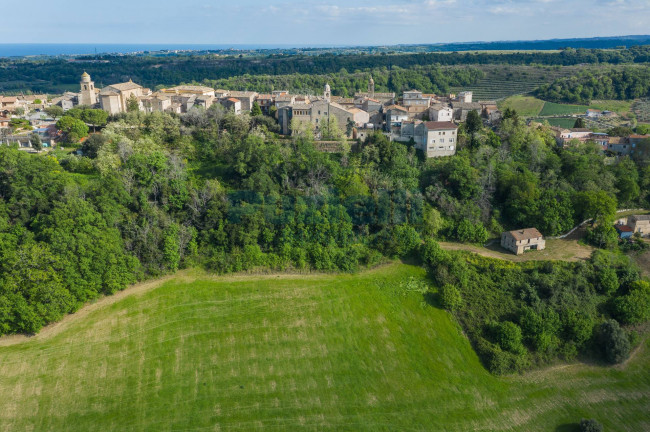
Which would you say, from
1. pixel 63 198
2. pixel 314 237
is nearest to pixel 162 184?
pixel 63 198

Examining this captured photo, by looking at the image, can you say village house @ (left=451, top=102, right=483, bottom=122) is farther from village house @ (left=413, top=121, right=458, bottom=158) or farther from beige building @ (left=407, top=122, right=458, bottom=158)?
village house @ (left=413, top=121, right=458, bottom=158)

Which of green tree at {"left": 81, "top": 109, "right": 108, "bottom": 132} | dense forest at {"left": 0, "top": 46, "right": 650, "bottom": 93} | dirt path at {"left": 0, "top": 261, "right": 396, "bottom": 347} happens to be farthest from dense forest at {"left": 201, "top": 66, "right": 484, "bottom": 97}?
dirt path at {"left": 0, "top": 261, "right": 396, "bottom": 347}

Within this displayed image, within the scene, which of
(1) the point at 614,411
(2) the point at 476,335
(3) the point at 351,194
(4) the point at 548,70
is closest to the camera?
(1) the point at 614,411

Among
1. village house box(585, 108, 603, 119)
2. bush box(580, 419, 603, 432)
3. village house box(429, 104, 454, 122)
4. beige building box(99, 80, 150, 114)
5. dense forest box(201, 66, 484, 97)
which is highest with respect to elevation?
dense forest box(201, 66, 484, 97)

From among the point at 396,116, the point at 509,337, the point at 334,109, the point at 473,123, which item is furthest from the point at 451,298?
the point at 334,109

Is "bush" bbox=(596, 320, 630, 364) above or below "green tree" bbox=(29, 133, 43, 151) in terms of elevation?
below

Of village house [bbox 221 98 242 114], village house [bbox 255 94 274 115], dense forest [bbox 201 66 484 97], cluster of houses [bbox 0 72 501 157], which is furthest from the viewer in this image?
dense forest [bbox 201 66 484 97]

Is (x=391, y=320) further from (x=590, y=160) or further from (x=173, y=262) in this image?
(x=590, y=160)
